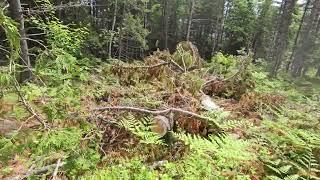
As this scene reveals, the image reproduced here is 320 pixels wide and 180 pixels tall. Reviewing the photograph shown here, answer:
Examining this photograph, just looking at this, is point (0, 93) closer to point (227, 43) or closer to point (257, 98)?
point (257, 98)

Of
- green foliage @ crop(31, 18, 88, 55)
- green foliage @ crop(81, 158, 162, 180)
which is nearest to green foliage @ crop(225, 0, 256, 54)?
green foliage @ crop(31, 18, 88, 55)

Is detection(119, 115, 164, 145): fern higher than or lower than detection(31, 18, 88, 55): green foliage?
lower

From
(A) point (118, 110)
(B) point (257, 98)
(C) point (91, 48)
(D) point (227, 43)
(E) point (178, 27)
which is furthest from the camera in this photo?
(E) point (178, 27)

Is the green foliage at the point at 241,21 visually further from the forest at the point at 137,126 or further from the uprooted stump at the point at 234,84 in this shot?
the forest at the point at 137,126

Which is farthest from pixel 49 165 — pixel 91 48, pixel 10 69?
pixel 91 48

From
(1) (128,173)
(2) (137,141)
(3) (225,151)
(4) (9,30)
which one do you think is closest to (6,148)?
(4) (9,30)

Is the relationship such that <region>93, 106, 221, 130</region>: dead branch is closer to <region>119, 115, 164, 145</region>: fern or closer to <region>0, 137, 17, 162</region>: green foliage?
<region>119, 115, 164, 145</region>: fern

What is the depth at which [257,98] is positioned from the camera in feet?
23.6

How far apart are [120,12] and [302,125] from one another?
24.7m

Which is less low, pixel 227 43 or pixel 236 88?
pixel 236 88

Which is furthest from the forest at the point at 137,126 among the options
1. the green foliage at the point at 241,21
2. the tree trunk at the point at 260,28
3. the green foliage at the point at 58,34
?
the tree trunk at the point at 260,28

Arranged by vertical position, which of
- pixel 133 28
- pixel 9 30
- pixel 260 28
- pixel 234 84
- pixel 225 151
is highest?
pixel 9 30

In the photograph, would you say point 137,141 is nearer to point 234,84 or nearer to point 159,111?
point 159,111

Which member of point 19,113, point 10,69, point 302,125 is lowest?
point 302,125
